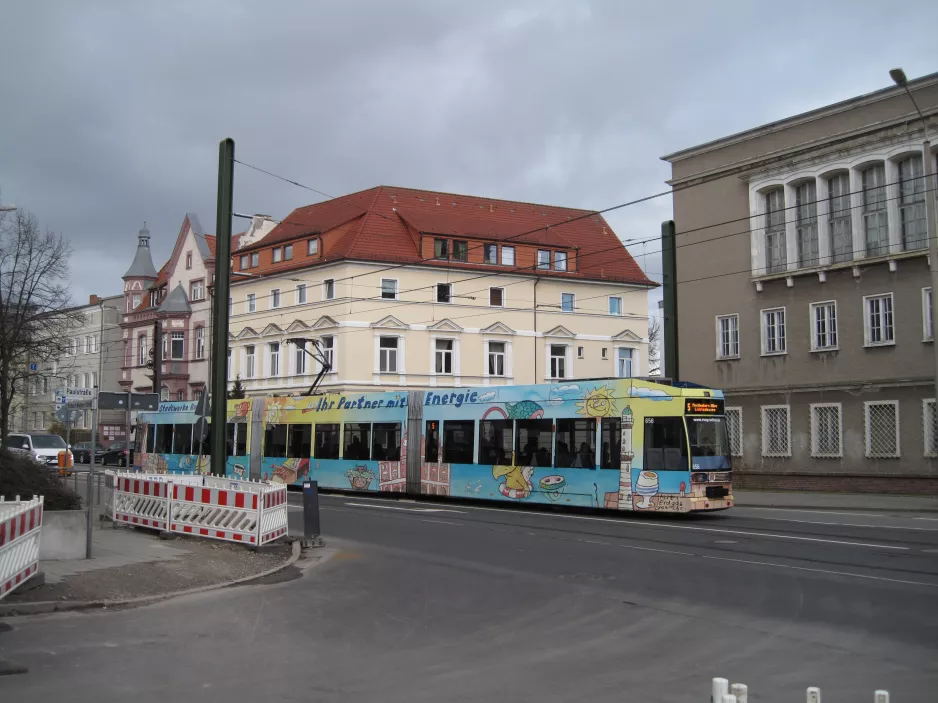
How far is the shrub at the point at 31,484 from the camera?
14.4 meters

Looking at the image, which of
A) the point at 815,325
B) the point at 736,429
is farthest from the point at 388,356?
the point at 815,325

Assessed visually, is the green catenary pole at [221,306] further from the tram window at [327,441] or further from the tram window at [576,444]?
the tram window at [327,441]

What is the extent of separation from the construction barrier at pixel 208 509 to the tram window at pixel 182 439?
17.9 metres

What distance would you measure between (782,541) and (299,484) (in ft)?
62.9

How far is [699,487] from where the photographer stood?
21.4 metres

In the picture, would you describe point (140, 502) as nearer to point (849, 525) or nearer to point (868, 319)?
point (849, 525)

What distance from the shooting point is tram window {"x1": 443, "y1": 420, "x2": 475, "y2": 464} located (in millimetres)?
26797

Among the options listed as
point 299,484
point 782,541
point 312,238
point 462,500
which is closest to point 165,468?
point 299,484

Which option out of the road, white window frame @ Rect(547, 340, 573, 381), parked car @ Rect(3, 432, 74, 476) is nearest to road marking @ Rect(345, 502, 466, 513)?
the road

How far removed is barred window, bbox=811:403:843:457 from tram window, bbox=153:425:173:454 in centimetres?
2392

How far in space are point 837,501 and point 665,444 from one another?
8767 millimetres

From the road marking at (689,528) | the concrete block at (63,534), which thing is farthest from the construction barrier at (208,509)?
the road marking at (689,528)

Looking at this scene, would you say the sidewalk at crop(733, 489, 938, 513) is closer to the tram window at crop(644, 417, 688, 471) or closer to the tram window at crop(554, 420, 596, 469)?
the tram window at crop(554, 420, 596, 469)

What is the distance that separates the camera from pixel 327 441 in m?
31.8
